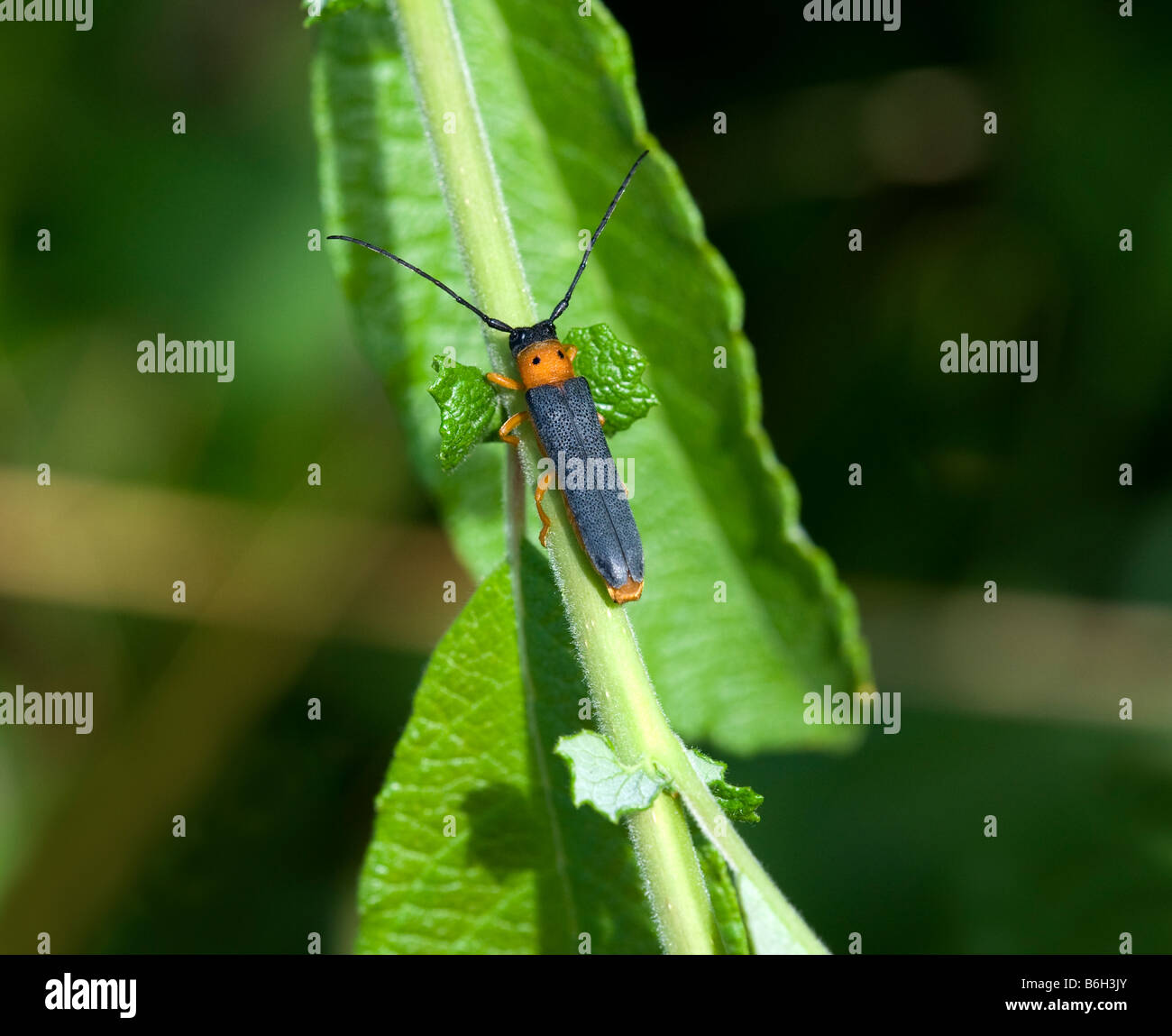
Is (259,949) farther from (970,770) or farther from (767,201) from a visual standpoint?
(767,201)

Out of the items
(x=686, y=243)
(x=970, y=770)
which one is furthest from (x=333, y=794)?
(x=686, y=243)

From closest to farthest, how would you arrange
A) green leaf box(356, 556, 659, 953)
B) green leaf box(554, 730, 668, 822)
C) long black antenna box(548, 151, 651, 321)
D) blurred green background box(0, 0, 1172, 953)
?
1. green leaf box(554, 730, 668, 822)
2. green leaf box(356, 556, 659, 953)
3. long black antenna box(548, 151, 651, 321)
4. blurred green background box(0, 0, 1172, 953)

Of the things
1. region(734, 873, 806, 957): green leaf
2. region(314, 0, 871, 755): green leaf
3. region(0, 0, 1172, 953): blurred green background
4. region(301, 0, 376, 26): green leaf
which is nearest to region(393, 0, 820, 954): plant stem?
region(734, 873, 806, 957): green leaf

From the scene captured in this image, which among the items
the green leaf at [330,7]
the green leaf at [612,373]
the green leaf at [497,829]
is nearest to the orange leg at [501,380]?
the green leaf at [612,373]

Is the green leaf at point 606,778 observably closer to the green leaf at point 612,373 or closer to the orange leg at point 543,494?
the orange leg at point 543,494

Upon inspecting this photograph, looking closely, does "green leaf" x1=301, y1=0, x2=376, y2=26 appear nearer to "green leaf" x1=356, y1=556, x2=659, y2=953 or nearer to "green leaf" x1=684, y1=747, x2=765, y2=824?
"green leaf" x1=356, y1=556, x2=659, y2=953

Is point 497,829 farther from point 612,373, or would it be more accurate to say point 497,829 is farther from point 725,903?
point 612,373
